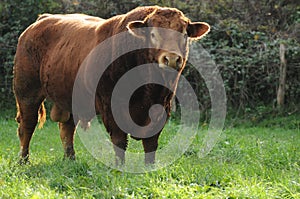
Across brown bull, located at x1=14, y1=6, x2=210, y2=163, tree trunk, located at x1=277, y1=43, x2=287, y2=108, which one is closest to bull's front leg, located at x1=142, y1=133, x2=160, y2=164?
brown bull, located at x1=14, y1=6, x2=210, y2=163

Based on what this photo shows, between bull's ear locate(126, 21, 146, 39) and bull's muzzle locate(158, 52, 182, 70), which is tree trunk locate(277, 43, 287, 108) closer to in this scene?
bull's ear locate(126, 21, 146, 39)

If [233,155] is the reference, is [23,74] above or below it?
above

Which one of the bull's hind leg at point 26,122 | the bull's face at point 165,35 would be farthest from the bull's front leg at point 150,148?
the bull's hind leg at point 26,122

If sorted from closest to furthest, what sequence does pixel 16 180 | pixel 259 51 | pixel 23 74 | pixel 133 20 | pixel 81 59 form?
pixel 16 180
pixel 133 20
pixel 81 59
pixel 23 74
pixel 259 51

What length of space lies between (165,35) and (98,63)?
34.4 inches

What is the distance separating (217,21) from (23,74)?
8.17 metres

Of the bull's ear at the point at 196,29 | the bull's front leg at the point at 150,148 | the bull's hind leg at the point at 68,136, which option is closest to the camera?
the bull's ear at the point at 196,29

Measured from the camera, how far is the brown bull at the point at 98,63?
5.48 m

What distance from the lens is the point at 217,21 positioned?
14297 millimetres

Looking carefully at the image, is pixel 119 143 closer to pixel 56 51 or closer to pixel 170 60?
pixel 170 60

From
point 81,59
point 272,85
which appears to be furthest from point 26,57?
point 272,85

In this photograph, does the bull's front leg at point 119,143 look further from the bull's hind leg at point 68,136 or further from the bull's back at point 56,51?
the bull's hind leg at point 68,136

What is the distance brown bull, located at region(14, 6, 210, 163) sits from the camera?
18.0ft

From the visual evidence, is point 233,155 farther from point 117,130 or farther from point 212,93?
point 212,93
